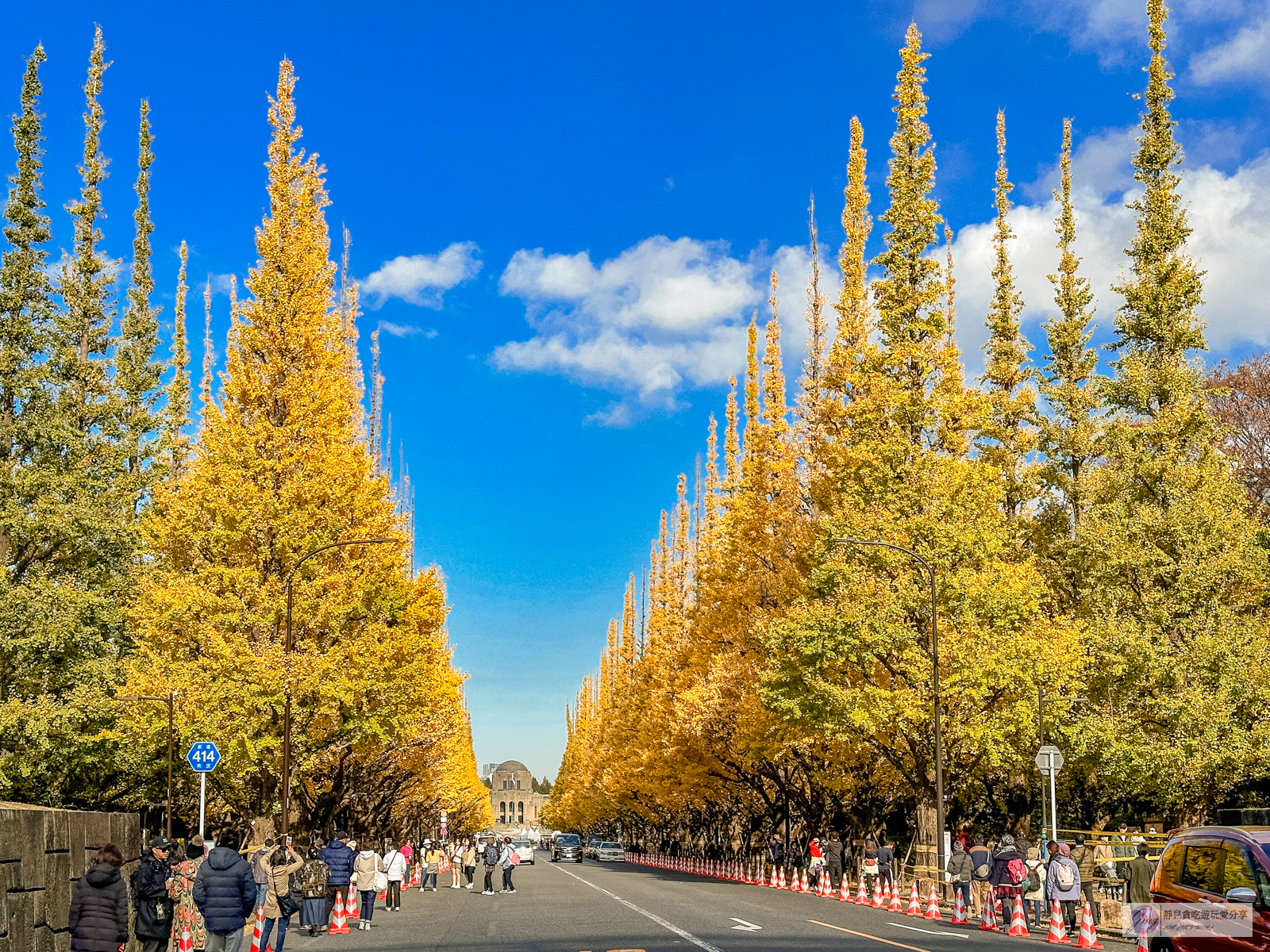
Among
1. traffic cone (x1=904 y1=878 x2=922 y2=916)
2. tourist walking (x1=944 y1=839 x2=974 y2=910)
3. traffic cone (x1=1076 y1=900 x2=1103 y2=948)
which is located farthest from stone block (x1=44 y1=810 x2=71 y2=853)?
tourist walking (x1=944 y1=839 x2=974 y2=910)

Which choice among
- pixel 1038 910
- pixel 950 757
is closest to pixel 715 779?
pixel 950 757

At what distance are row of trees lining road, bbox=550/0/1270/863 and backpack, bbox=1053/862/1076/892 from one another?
8088mm

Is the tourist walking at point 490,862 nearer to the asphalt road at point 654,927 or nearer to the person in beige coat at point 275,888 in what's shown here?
the asphalt road at point 654,927

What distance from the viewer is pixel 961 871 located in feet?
85.5

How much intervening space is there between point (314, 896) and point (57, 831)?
981cm

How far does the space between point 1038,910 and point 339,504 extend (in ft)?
59.3

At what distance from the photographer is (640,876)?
48688 mm

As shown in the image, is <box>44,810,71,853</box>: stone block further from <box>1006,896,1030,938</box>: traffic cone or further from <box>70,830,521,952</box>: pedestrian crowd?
<box>1006,896,1030,938</box>: traffic cone

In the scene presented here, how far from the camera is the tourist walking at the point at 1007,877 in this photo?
23844 mm

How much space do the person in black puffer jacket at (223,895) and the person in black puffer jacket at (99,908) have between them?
0.76 metres

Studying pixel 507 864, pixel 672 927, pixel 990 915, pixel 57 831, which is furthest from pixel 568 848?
pixel 57 831

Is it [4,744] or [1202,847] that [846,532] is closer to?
[1202,847]

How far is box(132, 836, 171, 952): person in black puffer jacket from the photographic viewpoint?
1369 centimetres

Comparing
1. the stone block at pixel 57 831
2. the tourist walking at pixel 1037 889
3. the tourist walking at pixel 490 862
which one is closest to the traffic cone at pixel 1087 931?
the tourist walking at pixel 1037 889
